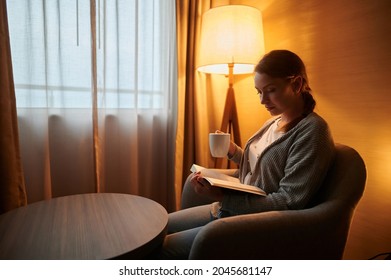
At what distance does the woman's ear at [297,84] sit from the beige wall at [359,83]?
1.40 ft

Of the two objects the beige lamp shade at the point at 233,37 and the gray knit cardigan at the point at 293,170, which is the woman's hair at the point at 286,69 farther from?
the beige lamp shade at the point at 233,37

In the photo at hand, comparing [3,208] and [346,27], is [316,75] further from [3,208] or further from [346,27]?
[3,208]

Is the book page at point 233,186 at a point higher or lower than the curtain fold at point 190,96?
lower

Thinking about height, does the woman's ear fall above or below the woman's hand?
above

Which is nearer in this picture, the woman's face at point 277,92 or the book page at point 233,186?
the book page at point 233,186

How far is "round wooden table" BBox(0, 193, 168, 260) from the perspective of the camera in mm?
650

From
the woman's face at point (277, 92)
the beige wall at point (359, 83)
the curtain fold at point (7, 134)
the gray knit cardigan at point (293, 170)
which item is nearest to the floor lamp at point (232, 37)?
the beige wall at point (359, 83)

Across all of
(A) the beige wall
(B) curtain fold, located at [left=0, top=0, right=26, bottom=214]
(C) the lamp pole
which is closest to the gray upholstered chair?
(A) the beige wall

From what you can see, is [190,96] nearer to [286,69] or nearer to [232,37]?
[232,37]

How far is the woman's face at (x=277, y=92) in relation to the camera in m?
0.94

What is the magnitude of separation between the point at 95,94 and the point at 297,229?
46.3 inches

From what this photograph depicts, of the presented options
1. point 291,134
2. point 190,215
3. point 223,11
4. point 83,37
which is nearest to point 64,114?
point 83,37

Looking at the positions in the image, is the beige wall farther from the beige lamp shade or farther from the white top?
the white top

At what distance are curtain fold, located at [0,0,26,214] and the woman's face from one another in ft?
3.40
